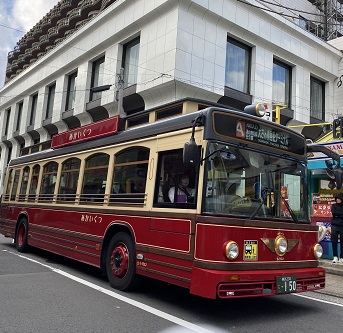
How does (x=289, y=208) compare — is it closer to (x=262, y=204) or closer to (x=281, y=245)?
(x=262, y=204)

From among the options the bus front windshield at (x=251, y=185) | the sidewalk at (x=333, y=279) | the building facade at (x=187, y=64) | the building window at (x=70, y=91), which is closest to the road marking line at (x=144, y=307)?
the bus front windshield at (x=251, y=185)

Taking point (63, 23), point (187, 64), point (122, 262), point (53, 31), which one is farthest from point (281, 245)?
point (53, 31)

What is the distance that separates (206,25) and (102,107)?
772cm

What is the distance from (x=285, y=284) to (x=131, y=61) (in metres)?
18.2

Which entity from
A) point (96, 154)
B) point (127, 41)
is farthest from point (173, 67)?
point (96, 154)

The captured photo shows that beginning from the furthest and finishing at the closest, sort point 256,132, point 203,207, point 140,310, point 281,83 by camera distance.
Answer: point 281,83 → point 256,132 → point 140,310 → point 203,207

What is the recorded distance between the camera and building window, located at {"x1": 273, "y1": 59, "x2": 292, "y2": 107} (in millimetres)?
22562

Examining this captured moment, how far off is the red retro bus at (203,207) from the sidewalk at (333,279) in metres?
1.89

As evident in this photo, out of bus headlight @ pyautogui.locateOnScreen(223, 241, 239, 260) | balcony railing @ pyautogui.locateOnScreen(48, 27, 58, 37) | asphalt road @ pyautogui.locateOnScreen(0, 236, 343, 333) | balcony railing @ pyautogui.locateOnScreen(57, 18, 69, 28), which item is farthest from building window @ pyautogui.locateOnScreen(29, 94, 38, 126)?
bus headlight @ pyautogui.locateOnScreen(223, 241, 239, 260)

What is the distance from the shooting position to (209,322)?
5.03 m

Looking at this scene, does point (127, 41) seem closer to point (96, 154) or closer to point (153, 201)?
point (96, 154)

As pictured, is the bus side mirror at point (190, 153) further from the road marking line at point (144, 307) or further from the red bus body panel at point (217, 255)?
the road marking line at point (144, 307)

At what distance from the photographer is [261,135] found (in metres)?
5.70

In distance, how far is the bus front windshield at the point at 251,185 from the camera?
5.11 meters
